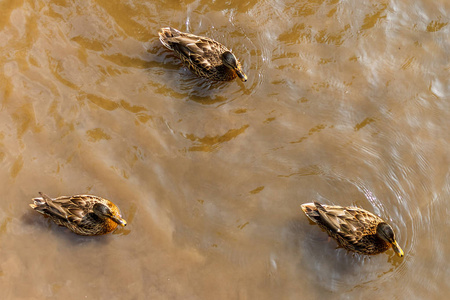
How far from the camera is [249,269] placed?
5.21 meters

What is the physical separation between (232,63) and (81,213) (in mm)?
2591

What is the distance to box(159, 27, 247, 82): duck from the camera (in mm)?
5684

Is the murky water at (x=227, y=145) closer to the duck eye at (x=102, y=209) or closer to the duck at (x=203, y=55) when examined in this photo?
the duck at (x=203, y=55)

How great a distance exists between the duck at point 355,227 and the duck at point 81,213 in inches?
90.9

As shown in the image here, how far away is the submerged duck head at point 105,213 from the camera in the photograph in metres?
4.87

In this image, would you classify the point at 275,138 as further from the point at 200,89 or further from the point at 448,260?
the point at 448,260

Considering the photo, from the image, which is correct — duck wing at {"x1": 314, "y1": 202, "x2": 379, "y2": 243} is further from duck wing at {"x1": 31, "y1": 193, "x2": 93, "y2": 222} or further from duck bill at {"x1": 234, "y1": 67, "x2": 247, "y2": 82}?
duck wing at {"x1": 31, "y1": 193, "x2": 93, "y2": 222}

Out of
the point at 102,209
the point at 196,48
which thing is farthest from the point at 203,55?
the point at 102,209

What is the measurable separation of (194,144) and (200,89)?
0.80m

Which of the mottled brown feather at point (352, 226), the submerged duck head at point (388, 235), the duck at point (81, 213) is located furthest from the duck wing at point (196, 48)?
the submerged duck head at point (388, 235)

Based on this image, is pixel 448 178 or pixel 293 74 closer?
pixel 448 178

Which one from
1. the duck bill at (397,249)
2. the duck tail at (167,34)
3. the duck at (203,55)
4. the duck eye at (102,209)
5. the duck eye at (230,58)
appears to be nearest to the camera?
the duck eye at (102,209)

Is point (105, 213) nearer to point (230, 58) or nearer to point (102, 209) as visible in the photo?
point (102, 209)

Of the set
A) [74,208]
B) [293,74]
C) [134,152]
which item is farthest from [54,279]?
[293,74]
